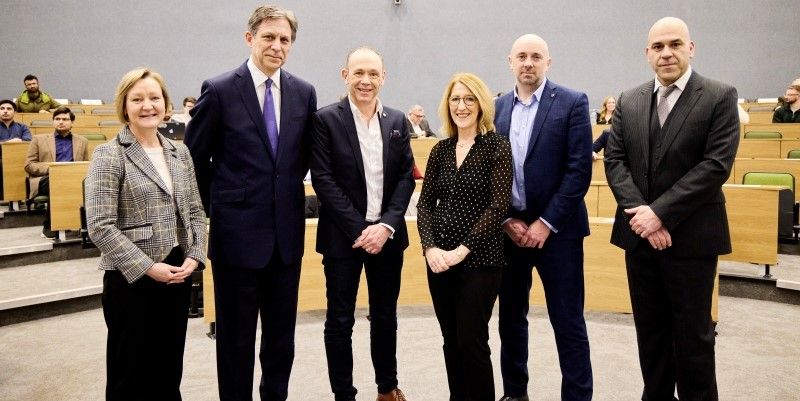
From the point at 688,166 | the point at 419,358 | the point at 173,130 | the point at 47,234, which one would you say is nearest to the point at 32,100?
the point at 173,130

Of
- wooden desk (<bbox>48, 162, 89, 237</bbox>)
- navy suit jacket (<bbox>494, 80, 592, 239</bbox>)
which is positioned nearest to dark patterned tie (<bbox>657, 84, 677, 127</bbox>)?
navy suit jacket (<bbox>494, 80, 592, 239</bbox>)

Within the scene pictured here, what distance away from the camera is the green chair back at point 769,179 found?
4.11m

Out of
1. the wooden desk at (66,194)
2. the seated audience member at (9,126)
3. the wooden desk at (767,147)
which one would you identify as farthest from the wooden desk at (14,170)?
the wooden desk at (767,147)

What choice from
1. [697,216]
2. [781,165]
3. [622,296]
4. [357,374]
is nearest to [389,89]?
[781,165]

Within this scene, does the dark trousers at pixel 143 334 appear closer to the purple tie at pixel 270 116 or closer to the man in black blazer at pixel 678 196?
the purple tie at pixel 270 116

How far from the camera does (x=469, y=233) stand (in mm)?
1790

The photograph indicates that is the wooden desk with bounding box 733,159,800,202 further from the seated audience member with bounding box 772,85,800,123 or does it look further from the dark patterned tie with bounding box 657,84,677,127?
the dark patterned tie with bounding box 657,84,677,127

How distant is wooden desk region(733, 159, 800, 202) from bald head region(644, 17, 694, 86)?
309 cm

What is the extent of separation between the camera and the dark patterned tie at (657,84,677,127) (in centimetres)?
183

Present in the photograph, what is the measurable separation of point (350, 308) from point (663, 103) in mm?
1154

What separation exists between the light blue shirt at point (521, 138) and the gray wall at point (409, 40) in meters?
6.98

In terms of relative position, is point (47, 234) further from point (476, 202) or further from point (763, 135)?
point (763, 135)

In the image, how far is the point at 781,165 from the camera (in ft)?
14.4

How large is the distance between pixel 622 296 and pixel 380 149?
1.86 m
